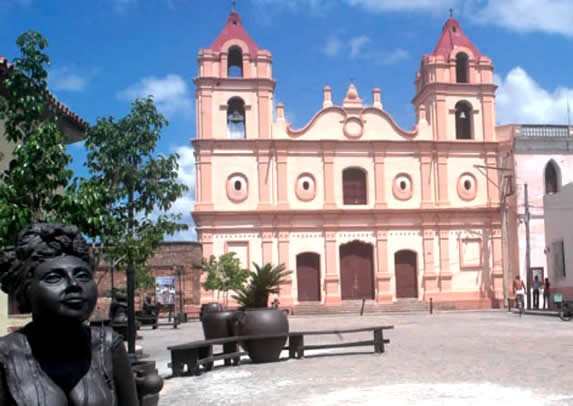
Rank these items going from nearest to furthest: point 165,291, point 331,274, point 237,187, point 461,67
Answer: point 165,291, point 331,274, point 237,187, point 461,67

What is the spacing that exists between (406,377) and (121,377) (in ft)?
27.3

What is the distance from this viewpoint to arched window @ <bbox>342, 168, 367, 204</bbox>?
35781mm

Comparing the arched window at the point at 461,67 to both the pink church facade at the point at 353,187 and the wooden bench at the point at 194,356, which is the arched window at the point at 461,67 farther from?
the wooden bench at the point at 194,356

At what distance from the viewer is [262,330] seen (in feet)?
40.4

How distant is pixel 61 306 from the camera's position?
1.76 metres

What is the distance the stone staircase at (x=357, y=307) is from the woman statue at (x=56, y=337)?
1220 inches

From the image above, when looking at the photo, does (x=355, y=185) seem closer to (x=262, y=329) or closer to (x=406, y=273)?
(x=406, y=273)

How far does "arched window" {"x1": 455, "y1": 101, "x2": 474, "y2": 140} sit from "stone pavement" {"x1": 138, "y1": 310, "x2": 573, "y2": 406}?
22.8 m

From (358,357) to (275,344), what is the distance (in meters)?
1.56

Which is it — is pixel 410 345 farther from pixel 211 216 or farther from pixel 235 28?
pixel 235 28

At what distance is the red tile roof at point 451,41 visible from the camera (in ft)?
122

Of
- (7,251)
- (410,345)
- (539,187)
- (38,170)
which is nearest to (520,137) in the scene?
(539,187)

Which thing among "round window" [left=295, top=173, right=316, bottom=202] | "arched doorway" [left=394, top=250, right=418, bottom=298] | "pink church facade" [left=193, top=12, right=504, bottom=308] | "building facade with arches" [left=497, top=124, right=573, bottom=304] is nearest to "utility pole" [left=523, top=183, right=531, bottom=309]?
"building facade with arches" [left=497, top=124, right=573, bottom=304]

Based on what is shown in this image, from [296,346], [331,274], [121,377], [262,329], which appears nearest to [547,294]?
[331,274]
